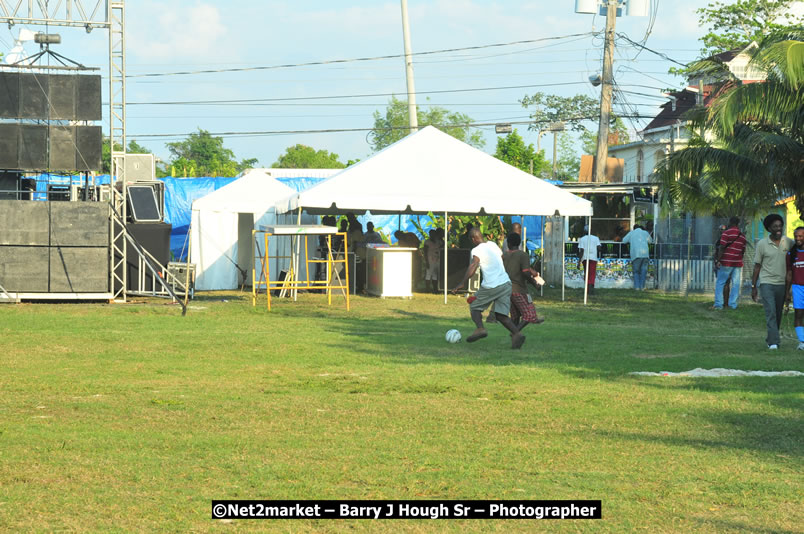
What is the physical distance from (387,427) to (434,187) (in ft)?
46.8

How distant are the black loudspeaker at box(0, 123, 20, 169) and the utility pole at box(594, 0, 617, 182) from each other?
686 inches

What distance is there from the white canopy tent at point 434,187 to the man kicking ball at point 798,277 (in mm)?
8717

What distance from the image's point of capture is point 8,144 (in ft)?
67.7

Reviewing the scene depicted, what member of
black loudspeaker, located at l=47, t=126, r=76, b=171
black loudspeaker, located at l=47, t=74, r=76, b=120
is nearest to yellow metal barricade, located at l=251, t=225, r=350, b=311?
black loudspeaker, located at l=47, t=126, r=76, b=171

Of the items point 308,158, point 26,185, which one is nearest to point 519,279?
point 26,185

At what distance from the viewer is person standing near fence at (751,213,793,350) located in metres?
14.2

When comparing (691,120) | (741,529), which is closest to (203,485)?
(741,529)

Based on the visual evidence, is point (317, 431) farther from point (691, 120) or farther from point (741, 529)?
point (691, 120)

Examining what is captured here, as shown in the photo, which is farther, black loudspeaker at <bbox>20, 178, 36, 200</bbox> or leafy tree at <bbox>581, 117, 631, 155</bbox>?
leafy tree at <bbox>581, 117, 631, 155</bbox>

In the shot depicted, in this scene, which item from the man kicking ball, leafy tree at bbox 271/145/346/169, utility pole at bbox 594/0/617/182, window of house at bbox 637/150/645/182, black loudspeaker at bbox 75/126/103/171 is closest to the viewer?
the man kicking ball

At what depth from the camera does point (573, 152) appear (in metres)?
84.7

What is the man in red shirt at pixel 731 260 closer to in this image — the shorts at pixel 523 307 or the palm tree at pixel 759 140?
the palm tree at pixel 759 140

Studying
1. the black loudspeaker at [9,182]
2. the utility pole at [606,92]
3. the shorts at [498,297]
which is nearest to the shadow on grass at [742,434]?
the shorts at [498,297]

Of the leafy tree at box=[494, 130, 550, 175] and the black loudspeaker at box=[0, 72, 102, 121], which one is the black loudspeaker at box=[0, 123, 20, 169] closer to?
the black loudspeaker at box=[0, 72, 102, 121]
